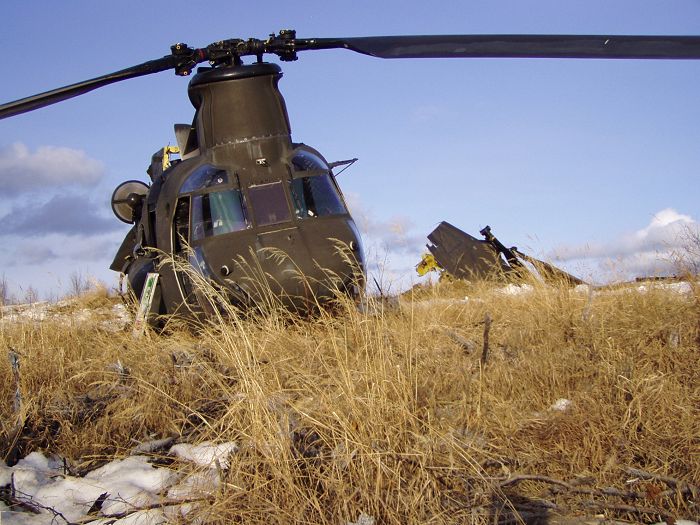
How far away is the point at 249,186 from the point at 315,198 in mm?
706

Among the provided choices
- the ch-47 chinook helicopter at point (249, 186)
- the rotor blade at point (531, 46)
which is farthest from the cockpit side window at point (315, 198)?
the rotor blade at point (531, 46)

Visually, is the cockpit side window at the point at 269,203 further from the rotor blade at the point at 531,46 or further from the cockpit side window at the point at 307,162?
the rotor blade at the point at 531,46

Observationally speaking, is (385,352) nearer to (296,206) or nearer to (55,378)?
(55,378)

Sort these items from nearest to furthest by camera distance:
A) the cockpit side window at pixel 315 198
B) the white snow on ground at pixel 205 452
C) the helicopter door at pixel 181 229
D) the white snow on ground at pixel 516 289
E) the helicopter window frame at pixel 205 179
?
the white snow on ground at pixel 205 452
the cockpit side window at pixel 315 198
the helicopter window frame at pixel 205 179
the helicopter door at pixel 181 229
the white snow on ground at pixel 516 289

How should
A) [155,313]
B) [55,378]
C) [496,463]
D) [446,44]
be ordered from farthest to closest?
1. [155,313]
2. [446,44]
3. [55,378]
4. [496,463]

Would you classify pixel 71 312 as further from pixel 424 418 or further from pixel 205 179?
pixel 424 418

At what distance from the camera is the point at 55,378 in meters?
5.92

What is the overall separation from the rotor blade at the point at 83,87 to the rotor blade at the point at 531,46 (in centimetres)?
242

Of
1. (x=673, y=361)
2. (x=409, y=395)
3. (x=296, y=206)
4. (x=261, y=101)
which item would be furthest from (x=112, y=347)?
(x=673, y=361)

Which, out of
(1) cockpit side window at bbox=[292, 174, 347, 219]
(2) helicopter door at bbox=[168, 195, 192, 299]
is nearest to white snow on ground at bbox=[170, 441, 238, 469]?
(1) cockpit side window at bbox=[292, 174, 347, 219]

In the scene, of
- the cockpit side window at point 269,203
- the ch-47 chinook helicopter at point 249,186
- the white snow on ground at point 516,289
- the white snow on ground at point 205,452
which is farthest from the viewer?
the white snow on ground at point 516,289

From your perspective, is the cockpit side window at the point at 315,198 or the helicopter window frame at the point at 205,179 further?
the helicopter window frame at the point at 205,179

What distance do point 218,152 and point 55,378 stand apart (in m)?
3.37

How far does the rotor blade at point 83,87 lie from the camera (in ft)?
25.9
